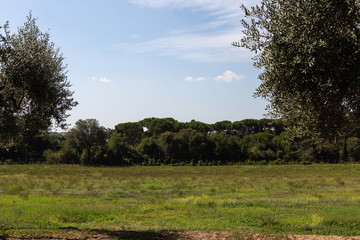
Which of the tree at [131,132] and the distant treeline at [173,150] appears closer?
the distant treeline at [173,150]

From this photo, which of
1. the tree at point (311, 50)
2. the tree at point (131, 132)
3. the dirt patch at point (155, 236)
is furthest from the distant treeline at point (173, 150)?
the tree at point (311, 50)

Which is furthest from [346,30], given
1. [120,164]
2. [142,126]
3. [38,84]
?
[142,126]

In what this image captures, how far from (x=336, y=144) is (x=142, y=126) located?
508 ft

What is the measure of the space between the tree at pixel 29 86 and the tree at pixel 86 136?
84.0 meters

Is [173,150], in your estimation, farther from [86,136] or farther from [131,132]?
[131,132]

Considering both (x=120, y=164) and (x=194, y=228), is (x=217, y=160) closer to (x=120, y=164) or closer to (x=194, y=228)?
(x=120, y=164)

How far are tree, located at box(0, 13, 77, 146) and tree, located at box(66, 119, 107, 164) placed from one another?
3307 inches

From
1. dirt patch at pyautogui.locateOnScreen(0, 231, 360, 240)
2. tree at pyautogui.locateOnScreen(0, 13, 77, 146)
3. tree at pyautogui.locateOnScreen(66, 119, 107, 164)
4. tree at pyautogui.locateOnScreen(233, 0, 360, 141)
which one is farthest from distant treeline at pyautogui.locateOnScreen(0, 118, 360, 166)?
tree at pyautogui.locateOnScreen(233, 0, 360, 141)

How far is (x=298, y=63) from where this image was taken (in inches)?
451

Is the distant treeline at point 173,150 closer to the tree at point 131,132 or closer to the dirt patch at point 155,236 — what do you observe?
the tree at point 131,132

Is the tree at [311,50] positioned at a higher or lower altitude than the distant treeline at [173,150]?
higher

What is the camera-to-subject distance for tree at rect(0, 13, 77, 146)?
1628cm

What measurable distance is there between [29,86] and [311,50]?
12.8 meters

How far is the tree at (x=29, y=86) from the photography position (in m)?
16.3
